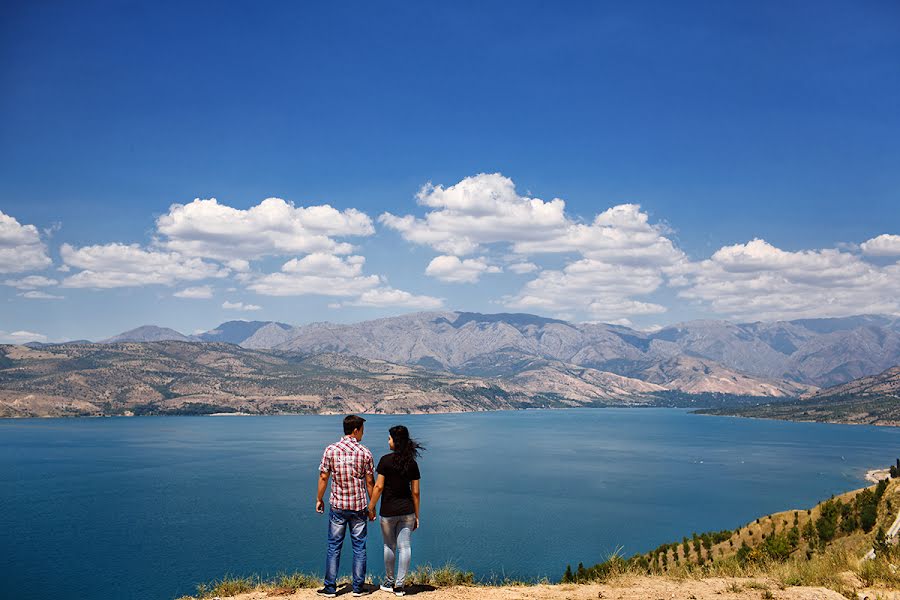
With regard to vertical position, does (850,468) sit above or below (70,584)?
below

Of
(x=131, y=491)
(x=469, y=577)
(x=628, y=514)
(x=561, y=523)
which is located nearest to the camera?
(x=469, y=577)

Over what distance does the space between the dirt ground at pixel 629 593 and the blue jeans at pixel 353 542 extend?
1.22 ft

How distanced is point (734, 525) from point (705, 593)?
99825 mm

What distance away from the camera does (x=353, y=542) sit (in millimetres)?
13594

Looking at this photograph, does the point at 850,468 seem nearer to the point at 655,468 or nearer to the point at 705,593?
the point at 655,468

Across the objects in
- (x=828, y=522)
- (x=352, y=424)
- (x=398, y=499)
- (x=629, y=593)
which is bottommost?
(x=828, y=522)

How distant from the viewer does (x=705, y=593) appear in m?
13.9

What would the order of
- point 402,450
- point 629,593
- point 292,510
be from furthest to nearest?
point 292,510, point 629,593, point 402,450

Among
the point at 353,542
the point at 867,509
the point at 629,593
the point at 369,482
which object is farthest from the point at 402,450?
the point at 867,509

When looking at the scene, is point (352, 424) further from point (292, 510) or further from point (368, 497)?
point (292, 510)

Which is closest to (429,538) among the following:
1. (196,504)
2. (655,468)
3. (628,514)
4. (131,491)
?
(628,514)

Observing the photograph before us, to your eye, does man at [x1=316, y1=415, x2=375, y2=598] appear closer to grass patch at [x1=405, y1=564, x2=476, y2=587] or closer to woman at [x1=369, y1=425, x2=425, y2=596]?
woman at [x1=369, y1=425, x2=425, y2=596]

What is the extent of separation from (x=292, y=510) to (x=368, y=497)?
9737 centimetres

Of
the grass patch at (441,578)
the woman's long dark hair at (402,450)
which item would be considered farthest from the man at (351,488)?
the grass patch at (441,578)
